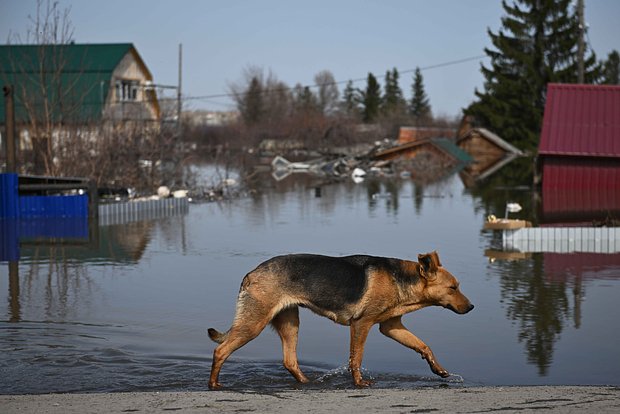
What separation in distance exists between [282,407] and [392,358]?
3.03 metres

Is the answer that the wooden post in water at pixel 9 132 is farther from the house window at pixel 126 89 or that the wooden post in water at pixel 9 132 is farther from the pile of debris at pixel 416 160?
the house window at pixel 126 89

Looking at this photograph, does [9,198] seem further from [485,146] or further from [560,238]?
[485,146]

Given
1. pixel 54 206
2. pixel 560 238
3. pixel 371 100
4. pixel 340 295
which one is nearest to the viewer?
pixel 340 295

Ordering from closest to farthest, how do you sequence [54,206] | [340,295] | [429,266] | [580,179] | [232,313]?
[340,295]
[429,266]
[232,313]
[54,206]
[580,179]

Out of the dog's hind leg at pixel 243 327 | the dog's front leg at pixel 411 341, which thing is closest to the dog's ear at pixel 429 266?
the dog's front leg at pixel 411 341

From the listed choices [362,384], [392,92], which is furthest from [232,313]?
[392,92]

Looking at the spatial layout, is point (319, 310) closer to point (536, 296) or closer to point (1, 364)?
point (1, 364)

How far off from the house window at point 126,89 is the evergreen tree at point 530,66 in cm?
3054

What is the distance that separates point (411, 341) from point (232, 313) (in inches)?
167

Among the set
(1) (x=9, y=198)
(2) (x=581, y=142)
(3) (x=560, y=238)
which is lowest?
(3) (x=560, y=238)

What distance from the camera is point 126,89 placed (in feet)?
215

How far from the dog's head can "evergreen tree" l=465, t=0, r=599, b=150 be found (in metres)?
71.5

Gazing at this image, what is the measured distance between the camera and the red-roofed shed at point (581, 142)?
37.6m

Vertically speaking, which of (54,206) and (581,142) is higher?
(581,142)
